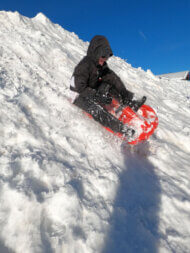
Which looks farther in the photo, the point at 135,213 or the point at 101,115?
the point at 101,115

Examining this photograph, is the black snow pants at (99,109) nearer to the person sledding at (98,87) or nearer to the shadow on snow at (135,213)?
the person sledding at (98,87)

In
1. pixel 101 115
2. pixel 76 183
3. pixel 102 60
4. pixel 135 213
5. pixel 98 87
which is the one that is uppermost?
pixel 102 60

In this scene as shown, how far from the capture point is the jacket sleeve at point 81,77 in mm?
3297

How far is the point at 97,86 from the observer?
3.88 m

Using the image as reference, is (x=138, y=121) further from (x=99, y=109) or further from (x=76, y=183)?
(x=76, y=183)

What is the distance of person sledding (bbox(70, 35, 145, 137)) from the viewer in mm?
3100

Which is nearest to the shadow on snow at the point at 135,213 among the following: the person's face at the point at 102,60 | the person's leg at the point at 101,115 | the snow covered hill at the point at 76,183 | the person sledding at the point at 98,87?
the snow covered hill at the point at 76,183

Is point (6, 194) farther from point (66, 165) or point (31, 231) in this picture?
point (66, 165)

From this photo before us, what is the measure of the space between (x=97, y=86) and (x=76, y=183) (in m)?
2.44

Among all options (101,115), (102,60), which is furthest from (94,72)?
(101,115)

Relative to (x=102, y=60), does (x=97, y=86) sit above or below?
below

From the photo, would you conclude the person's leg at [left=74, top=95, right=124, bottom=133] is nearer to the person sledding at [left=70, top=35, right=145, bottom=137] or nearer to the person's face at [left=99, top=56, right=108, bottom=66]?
the person sledding at [left=70, top=35, right=145, bottom=137]

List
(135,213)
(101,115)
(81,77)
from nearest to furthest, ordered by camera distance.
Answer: (135,213), (101,115), (81,77)

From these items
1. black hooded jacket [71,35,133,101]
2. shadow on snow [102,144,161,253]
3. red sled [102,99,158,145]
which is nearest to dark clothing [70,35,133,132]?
black hooded jacket [71,35,133,101]
